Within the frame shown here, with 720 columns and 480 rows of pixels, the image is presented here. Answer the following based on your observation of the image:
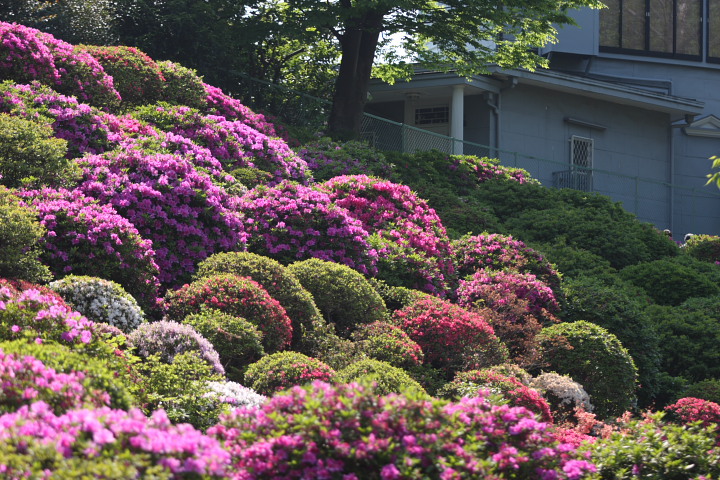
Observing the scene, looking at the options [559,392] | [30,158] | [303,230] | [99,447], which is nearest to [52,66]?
[30,158]

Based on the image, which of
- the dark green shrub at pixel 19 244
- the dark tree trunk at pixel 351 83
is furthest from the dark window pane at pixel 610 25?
the dark green shrub at pixel 19 244

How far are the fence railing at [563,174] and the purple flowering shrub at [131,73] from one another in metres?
7.07

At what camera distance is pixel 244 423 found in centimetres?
434

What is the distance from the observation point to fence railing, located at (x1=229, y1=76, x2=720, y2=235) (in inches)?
867

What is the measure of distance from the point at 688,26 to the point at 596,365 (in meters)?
25.5

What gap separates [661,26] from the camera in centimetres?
3170

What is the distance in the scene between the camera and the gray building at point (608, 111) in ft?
85.8

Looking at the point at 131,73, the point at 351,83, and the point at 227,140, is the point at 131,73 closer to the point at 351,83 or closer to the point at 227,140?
the point at 227,140

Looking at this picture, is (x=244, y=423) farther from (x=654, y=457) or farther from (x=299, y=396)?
(x=654, y=457)

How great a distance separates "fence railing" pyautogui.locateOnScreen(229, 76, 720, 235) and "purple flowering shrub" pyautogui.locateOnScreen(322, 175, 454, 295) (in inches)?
292

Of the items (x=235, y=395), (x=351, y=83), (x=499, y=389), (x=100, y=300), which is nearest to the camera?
(x=235, y=395)

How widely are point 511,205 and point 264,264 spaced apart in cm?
968

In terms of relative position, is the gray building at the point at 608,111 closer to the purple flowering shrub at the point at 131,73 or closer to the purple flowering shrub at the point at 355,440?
the purple flowering shrub at the point at 131,73

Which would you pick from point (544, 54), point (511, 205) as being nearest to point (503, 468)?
point (511, 205)
